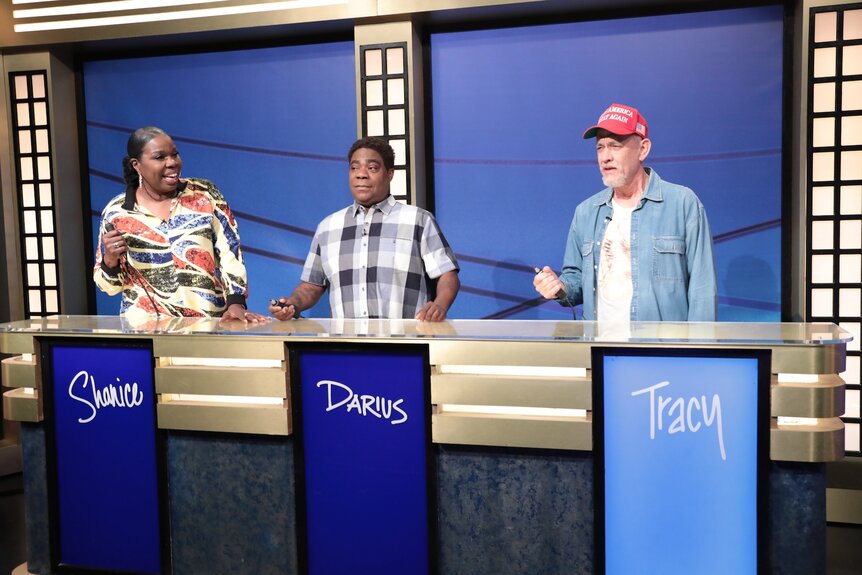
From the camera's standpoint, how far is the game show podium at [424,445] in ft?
6.94

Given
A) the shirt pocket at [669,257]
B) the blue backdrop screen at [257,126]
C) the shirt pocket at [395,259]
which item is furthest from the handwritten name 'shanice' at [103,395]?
the blue backdrop screen at [257,126]

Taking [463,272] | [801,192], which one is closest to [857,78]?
[801,192]

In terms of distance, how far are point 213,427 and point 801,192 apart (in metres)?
2.97

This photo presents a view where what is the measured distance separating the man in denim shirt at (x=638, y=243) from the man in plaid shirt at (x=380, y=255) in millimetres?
554

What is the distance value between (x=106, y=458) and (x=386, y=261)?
1.23 metres

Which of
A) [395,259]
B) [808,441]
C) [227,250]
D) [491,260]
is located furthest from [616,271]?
[491,260]

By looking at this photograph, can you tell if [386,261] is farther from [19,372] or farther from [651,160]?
[651,160]

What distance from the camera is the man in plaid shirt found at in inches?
122

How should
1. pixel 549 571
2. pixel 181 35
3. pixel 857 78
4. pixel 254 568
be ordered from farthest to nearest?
pixel 181 35
pixel 857 78
pixel 254 568
pixel 549 571

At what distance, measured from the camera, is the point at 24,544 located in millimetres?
3635

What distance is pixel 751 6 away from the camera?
4.14 meters

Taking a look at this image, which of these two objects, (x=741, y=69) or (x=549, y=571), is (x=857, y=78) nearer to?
(x=741, y=69)

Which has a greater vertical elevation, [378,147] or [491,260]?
[378,147]

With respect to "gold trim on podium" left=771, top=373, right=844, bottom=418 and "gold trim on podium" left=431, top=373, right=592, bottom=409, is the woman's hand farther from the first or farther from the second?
"gold trim on podium" left=771, top=373, right=844, bottom=418
